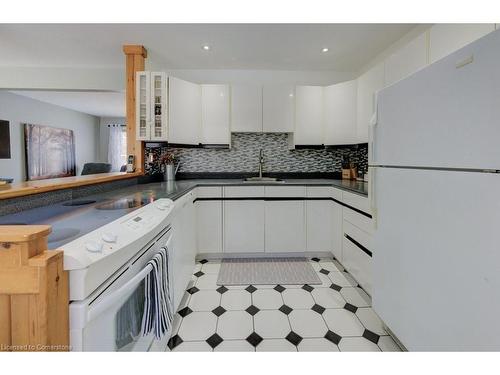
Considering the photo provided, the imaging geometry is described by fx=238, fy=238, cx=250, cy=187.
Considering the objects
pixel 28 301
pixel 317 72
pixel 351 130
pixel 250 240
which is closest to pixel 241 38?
pixel 317 72

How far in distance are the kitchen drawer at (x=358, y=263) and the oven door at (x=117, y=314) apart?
151cm

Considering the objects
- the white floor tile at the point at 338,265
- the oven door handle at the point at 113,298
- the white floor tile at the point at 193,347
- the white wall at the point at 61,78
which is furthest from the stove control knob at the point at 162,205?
the white wall at the point at 61,78

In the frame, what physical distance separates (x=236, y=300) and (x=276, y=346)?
1.76 feet

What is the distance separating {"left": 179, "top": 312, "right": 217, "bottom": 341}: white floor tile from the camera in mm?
1486

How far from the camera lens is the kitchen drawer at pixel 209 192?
2.54m

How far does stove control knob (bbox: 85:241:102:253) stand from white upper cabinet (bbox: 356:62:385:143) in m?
2.34

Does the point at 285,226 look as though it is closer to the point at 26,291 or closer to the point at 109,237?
the point at 109,237

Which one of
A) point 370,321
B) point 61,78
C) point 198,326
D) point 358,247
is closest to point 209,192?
point 198,326

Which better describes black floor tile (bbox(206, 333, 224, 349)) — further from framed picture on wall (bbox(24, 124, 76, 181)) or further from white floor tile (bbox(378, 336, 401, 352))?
framed picture on wall (bbox(24, 124, 76, 181))

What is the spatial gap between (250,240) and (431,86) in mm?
2011

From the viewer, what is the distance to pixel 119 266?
790 mm

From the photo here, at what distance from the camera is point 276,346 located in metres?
1.40

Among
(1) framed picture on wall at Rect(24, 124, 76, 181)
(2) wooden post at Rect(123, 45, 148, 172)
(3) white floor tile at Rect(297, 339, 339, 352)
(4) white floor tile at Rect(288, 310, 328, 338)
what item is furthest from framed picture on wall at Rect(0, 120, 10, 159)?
(3) white floor tile at Rect(297, 339, 339, 352)
